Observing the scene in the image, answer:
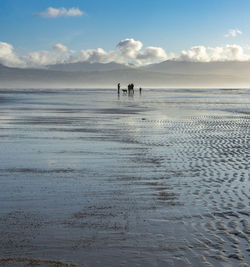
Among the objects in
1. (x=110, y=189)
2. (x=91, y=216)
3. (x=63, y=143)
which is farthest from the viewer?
(x=63, y=143)

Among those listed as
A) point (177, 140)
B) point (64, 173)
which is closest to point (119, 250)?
point (64, 173)

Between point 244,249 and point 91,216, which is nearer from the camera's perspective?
point 244,249

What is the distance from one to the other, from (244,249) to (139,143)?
973 cm

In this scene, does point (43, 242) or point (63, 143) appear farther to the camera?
point (63, 143)

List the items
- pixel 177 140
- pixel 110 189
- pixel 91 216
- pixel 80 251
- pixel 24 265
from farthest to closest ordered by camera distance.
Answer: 1. pixel 177 140
2. pixel 110 189
3. pixel 91 216
4. pixel 80 251
5. pixel 24 265

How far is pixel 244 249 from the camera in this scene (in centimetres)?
516

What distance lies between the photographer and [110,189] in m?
8.14

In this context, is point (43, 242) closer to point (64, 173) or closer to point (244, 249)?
point (244, 249)

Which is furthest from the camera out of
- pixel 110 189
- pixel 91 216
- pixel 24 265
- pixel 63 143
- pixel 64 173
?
pixel 63 143

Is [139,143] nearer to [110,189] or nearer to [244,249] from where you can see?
[110,189]

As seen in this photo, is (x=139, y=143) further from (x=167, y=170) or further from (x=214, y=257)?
(x=214, y=257)

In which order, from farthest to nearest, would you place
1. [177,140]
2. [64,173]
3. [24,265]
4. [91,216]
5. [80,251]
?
[177,140], [64,173], [91,216], [80,251], [24,265]

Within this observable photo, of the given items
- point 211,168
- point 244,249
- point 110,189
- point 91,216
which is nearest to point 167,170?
point 211,168

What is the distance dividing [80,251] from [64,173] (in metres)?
4.61
